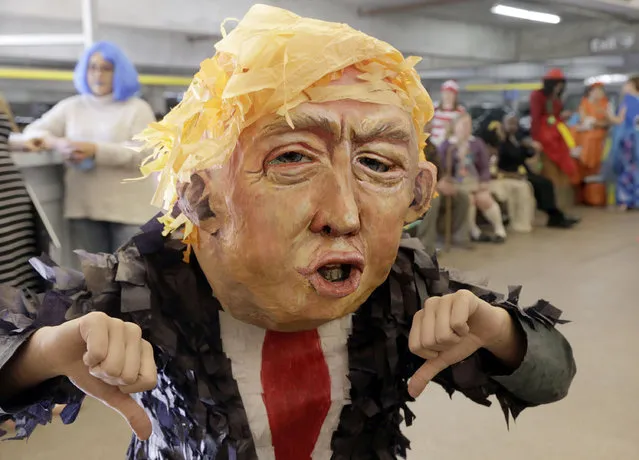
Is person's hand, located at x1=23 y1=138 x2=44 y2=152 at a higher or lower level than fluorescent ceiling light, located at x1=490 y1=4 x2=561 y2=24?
lower

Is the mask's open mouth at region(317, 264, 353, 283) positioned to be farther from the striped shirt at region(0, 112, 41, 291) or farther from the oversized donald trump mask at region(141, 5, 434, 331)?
the striped shirt at region(0, 112, 41, 291)

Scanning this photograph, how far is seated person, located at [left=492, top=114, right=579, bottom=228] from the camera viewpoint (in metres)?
5.59

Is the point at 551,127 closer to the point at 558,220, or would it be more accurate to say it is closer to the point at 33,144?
the point at 558,220

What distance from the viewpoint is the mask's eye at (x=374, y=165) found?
82 cm

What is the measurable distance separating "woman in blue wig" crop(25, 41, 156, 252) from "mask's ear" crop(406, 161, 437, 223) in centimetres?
147

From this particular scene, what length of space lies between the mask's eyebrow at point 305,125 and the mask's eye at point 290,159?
0.03 meters

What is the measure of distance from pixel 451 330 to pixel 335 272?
17 centimetres

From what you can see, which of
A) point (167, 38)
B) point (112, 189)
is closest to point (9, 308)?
point (112, 189)

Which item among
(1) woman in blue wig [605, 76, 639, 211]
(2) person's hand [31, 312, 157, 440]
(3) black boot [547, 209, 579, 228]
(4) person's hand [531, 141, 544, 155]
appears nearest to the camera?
(2) person's hand [31, 312, 157, 440]

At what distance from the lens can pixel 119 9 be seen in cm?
509

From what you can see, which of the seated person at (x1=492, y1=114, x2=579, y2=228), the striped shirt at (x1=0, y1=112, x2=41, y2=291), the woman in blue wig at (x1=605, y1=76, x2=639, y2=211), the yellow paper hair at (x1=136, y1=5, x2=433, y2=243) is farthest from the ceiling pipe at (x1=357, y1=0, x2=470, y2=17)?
the yellow paper hair at (x1=136, y1=5, x2=433, y2=243)

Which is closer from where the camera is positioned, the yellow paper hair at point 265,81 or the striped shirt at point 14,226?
the yellow paper hair at point 265,81

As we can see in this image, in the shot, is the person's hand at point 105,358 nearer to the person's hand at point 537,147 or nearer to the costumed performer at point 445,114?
the costumed performer at point 445,114

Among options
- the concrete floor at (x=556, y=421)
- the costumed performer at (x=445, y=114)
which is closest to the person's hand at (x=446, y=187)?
the costumed performer at (x=445, y=114)
